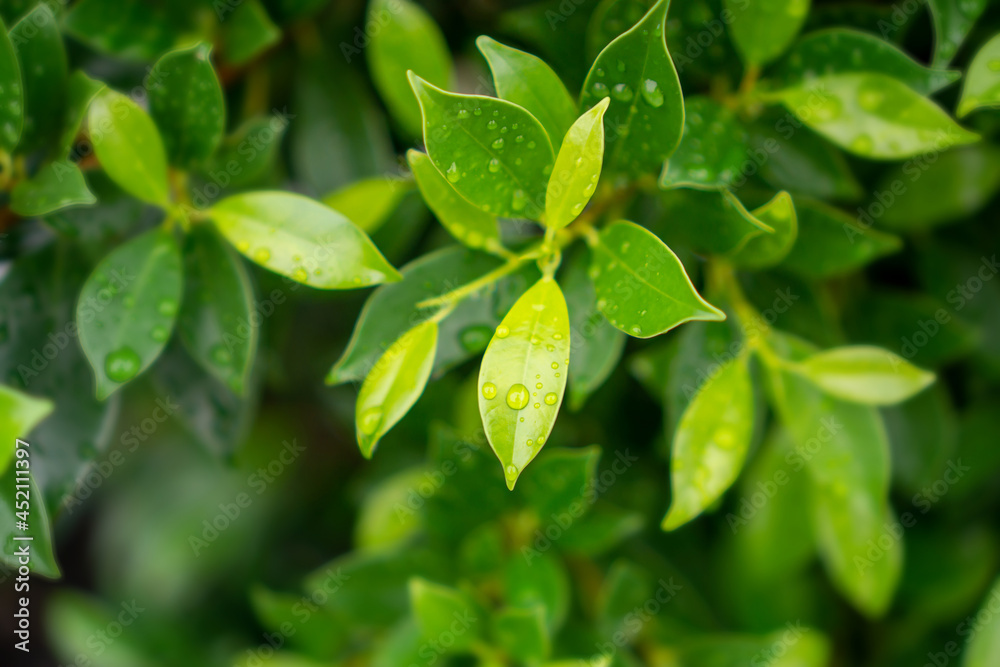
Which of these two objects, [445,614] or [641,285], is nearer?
[641,285]

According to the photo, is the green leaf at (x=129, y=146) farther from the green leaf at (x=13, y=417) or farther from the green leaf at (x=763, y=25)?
the green leaf at (x=763, y=25)

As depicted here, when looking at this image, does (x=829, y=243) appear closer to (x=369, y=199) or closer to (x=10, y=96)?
(x=369, y=199)

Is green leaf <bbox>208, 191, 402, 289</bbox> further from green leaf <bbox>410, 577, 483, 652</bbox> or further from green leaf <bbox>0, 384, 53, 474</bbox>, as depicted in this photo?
green leaf <bbox>410, 577, 483, 652</bbox>

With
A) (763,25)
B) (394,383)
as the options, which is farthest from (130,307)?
(763,25)

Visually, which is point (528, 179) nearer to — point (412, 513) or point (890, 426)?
point (412, 513)

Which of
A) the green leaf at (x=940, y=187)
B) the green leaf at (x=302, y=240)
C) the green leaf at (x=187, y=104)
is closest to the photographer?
the green leaf at (x=302, y=240)

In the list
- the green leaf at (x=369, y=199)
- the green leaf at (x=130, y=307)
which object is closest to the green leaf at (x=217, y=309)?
the green leaf at (x=130, y=307)

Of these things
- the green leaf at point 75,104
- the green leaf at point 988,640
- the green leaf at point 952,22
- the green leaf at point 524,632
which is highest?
the green leaf at point 952,22
